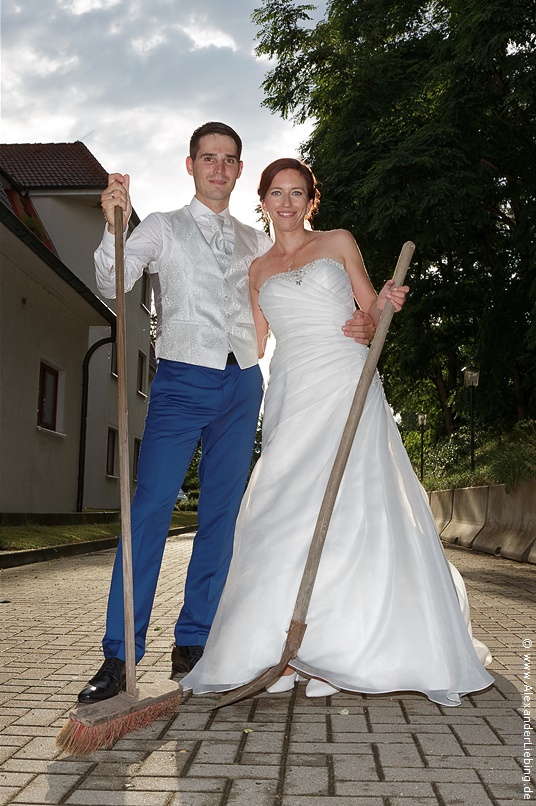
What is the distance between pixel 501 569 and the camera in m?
11.0

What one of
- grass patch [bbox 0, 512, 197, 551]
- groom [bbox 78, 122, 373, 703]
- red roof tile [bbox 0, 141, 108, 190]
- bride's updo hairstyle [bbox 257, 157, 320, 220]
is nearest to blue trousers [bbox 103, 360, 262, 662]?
groom [bbox 78, 122, 373, 703]

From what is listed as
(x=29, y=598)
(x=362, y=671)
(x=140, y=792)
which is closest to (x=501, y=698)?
(x=362, y=671)

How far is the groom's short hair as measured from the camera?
441 cm

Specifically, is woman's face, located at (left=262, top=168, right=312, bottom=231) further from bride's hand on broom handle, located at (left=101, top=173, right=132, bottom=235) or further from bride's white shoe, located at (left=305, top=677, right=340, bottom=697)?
bride's white shoe, located at (left=305, top=677, right=340, bottom=697)

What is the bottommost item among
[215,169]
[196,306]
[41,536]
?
[41,536]

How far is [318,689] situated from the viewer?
3.98m

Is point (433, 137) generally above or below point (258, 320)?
above

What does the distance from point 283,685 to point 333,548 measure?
2.27ft

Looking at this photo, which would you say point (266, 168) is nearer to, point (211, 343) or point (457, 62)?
point (211, 343)

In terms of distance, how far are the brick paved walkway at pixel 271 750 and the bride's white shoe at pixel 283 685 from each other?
0.14 ft

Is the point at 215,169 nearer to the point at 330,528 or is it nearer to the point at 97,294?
the point at 330,528

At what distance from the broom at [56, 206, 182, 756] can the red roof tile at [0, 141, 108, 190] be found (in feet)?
61.2

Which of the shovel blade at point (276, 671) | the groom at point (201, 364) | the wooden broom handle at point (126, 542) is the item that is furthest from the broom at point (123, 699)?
the groom at point (201, 364)

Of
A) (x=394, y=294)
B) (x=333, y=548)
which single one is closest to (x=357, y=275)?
(x=394, y=294)
